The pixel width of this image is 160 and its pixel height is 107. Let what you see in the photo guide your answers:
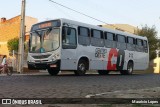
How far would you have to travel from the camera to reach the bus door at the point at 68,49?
62.3ft

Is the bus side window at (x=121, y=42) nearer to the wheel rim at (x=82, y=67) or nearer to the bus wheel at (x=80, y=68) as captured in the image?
the bus wheel at (x=80, y=68)

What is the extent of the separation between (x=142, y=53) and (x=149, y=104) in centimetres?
2194

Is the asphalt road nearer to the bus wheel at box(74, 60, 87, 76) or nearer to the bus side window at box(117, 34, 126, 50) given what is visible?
the bus wheel at box(74, 60, 87, 76)

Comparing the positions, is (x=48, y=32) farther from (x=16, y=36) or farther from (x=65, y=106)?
(x=16, y=36)

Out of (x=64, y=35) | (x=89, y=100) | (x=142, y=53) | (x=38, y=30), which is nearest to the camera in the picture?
(x=89, y=100)

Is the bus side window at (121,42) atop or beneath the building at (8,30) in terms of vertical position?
beneath

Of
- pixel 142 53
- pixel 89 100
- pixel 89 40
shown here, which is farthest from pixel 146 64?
pixel 89 100

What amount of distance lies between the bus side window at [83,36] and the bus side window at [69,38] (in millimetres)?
516

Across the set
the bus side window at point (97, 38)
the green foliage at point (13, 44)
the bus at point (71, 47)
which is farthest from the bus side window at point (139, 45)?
the green foliage at point (13, 44)

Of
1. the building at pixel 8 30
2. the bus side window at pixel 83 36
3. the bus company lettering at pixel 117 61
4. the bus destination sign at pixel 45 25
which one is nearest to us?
the bus destination sign at pixel 45 25

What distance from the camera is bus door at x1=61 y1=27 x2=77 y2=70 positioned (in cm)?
1900

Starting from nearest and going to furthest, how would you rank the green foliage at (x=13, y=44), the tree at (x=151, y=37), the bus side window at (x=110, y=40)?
1. the bus side window at (x=110, y=40)
2. the tree at (x=151, y=37)
3. the green foliage at (x=13, y=44)

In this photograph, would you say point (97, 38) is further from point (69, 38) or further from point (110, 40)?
point (69, 38)

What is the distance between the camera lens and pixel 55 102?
23.7ft
